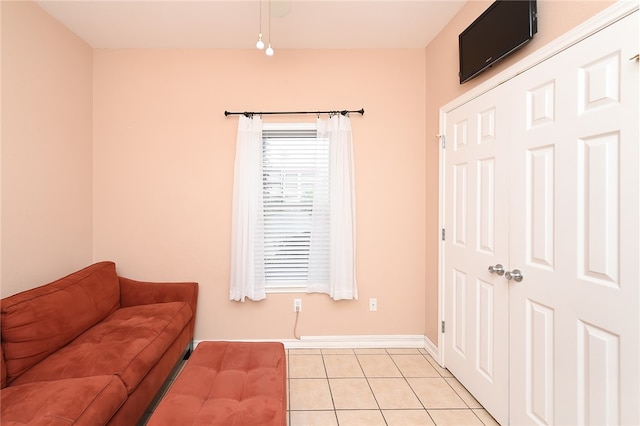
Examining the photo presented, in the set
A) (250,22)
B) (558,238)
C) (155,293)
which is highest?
(250,22)

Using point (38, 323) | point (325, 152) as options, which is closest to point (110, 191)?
point (38, 323)

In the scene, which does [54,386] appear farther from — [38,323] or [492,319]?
[492,319]

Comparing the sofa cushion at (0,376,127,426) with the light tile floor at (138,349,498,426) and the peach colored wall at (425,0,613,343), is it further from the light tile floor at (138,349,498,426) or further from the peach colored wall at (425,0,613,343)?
the peach colored wall at (425,0,613,343)

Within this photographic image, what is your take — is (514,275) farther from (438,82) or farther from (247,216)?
(247,216)

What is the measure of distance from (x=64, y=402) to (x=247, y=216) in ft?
5.63

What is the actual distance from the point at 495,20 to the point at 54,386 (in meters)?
3.23

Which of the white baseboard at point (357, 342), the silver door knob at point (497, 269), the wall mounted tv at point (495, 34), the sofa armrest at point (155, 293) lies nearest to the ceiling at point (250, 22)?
the wall mounted tv at point (495, 34)

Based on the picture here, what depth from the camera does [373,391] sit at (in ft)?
7.12

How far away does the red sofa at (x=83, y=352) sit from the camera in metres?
1.31

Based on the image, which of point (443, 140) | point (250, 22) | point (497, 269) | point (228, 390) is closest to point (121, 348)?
point (228, 390)

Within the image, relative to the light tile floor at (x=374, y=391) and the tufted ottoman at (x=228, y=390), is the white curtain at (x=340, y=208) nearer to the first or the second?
the light tile floor at (x=374, y=391)

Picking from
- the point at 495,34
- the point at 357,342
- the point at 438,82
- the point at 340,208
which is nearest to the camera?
the point at 495,34

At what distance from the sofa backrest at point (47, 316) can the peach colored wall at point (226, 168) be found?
0.65 meters

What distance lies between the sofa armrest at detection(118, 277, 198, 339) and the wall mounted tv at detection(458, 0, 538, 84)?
2.99 metres
